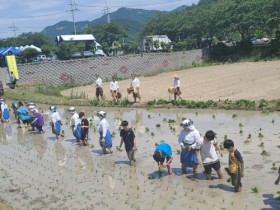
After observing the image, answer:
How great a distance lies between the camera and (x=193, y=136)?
9.59m

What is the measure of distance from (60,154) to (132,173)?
3830mm

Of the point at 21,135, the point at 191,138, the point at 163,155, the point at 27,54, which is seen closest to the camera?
the point at 191,138

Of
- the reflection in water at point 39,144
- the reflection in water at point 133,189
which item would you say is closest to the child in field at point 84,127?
the reflection in water at point 39,144

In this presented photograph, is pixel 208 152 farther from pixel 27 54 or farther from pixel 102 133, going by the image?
pixel 27 54

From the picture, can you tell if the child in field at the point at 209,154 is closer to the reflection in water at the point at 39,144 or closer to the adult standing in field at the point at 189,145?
the adult standing in field at the point at 189,145

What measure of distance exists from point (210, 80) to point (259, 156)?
61.9 ft

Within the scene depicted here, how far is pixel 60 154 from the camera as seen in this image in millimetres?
13297

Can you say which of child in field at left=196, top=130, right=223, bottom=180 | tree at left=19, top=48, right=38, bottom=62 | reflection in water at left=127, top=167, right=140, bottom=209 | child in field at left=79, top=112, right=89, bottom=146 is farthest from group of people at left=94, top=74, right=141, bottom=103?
tree at left=19, top=48, right=38, bottom=62

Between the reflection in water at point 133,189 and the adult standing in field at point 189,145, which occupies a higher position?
the adult standing in field at point 189,145

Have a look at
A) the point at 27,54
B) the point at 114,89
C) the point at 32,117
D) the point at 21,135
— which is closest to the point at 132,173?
the point at 21,135

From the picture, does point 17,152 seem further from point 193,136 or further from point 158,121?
point 193,136

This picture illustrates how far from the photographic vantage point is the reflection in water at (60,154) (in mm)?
12026

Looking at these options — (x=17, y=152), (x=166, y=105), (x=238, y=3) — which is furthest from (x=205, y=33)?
(x=17, y=152)

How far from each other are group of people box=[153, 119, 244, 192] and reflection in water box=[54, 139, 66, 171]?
3.56 meters
